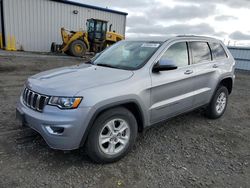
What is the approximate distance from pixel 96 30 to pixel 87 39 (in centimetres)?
113

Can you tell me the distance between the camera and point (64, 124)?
254cm

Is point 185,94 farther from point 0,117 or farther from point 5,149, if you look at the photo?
point 0,117

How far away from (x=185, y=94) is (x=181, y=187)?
1667mm

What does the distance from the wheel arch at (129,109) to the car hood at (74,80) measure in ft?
0.97

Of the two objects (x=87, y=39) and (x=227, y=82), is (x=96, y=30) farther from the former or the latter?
(x=227, y=82)

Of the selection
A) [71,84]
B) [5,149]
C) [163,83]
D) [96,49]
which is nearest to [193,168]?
[163,83]

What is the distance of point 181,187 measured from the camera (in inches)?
104

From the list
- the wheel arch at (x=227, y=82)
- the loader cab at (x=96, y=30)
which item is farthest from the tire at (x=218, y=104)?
the loader cab at (x=96, y=30)

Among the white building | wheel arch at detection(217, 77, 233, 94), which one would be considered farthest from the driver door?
the white building

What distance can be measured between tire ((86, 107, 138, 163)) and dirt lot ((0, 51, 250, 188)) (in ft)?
0.50

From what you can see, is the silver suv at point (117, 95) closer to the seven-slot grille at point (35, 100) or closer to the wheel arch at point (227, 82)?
Result: the seven-slot grille at point (35, 100)

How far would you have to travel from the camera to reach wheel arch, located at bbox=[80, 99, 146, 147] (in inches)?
104

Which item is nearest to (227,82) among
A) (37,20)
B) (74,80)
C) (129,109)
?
(129,109)

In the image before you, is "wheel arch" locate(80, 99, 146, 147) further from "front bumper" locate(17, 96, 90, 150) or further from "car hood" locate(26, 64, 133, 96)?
"car hood" locate(26, 64, 133, 96)
